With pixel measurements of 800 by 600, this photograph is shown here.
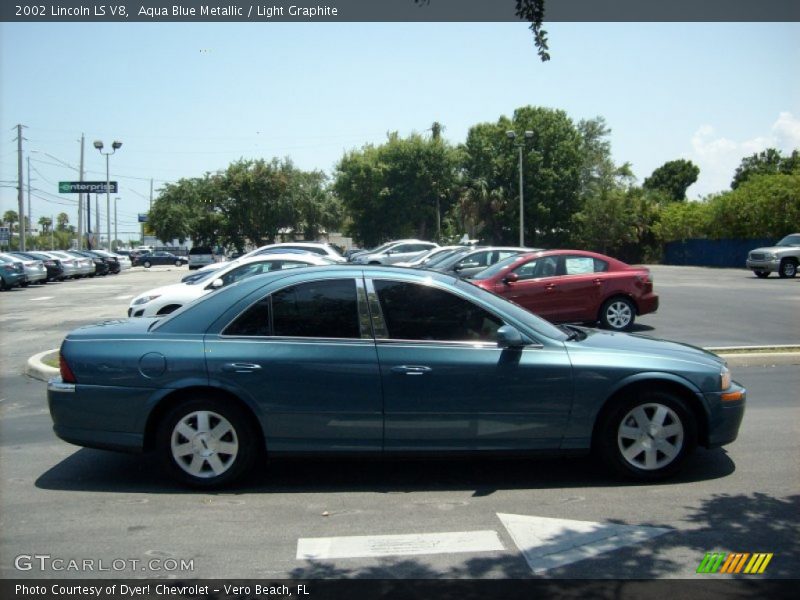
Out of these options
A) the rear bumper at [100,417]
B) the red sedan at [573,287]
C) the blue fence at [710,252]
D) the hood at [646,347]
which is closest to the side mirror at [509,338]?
the hood at [646,347]

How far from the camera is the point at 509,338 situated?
18.0 feet

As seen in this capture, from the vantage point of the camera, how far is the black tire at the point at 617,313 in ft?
45.3

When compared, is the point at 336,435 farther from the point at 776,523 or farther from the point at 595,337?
the point at 776,523

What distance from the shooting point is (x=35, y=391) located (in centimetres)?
931

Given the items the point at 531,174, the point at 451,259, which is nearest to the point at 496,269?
the point at 451,259

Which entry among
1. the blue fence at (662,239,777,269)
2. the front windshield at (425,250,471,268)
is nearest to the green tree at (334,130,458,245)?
the blue fence at (662,239,777,269)

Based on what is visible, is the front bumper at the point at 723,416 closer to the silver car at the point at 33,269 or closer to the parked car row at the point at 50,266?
the parked car row at the point at 50,266

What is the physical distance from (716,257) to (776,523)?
47227 mm

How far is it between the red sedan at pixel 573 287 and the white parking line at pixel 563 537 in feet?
28.4

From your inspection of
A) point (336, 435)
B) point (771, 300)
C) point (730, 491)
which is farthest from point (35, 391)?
point (771, 300)

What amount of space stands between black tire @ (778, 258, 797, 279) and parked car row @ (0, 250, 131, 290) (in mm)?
31560

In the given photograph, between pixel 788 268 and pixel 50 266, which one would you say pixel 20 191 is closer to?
pixel 50 266

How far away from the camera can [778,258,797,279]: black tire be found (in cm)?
3209

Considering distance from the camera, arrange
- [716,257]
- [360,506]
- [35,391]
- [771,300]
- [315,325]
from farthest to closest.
Result: [716,257], [771,300], [35,391], [315,325], [360,506]
